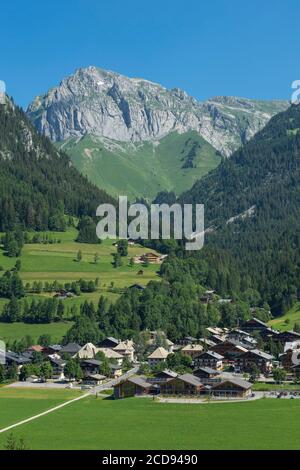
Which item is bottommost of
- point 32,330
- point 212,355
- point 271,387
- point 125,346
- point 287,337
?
point 271,387

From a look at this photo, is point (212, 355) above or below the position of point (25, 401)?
above

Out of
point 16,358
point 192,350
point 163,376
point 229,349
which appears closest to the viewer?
point 163,376

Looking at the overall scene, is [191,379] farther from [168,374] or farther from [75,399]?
[75,399]

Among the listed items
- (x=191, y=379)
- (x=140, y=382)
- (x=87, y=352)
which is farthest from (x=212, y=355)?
(x=140, y=382)

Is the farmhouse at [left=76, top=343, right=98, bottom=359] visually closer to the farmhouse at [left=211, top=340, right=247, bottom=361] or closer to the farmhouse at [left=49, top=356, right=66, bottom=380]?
the farmhouse at [left=49, top=356, right=66, bottom=380]

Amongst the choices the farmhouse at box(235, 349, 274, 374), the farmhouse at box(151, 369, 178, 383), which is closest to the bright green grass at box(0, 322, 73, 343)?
the farmhouse at box(235, 349, 274, 374)

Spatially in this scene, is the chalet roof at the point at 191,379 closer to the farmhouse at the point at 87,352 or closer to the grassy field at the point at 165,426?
the grassy field at the point at 165,426
